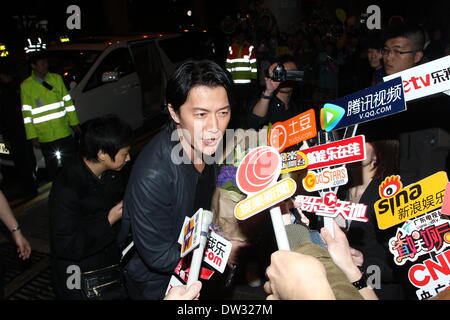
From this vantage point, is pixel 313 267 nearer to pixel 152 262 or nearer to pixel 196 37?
pixel 152 262

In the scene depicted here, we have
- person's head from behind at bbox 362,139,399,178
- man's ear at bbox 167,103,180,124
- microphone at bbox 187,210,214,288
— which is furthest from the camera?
person's head from behind at bbox 362,139,399,178

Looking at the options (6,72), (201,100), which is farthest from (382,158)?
(6,72)

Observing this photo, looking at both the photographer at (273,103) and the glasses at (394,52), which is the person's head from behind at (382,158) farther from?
the photographer at (273,103)

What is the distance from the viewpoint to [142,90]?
6.73 meters

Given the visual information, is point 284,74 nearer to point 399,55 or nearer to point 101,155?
point 399,55

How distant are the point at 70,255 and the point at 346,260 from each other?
4.72 feet

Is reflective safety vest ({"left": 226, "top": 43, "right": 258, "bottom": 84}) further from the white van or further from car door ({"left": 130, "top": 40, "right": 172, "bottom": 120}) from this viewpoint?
car door ({"left": 130, "top": 40, "right": 172, "bottom": 120})

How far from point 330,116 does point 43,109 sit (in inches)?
145

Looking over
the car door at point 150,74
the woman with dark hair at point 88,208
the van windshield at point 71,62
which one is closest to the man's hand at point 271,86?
the woman with dark hair at point 88,208

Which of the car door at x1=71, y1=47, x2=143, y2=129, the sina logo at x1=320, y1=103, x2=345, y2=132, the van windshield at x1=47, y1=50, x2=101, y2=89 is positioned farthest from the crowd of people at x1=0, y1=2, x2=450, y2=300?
the van windshield at x1=47, y1=50, x2=101, y2=89

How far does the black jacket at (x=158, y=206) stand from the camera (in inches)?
61.6

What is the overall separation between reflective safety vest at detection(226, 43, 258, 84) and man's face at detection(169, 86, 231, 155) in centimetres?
619

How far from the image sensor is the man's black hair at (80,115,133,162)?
2.08 metres
